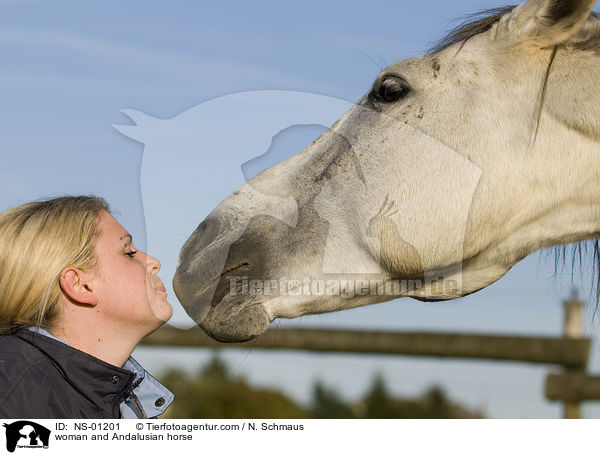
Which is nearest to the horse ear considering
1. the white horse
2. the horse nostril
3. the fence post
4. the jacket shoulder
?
the white horse

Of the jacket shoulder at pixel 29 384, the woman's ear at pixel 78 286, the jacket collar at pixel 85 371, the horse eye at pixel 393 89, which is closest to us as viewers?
the jacket shoulder at pixel 29 384

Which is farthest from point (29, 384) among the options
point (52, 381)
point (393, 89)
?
point (393, 89)

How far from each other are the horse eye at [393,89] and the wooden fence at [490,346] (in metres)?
1.94

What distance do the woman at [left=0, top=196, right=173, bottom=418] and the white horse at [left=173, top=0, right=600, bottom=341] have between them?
0.59 ft

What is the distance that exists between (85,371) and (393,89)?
4.04 ft

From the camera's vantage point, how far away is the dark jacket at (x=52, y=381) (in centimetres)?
150

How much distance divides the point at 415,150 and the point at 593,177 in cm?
55

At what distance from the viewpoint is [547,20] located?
1875 millimetres

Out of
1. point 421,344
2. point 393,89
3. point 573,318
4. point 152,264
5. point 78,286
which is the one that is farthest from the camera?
point 573,318

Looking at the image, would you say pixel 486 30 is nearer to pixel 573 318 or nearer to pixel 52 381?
pixel 52 381

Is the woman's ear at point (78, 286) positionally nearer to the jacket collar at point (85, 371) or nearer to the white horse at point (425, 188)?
the jacket collar at point (85, 371)

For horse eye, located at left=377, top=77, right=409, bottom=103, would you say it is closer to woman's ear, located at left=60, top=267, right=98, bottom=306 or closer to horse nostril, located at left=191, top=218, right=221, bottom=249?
horse nostril, located at left=191, top=218, right=221, bottom=249
